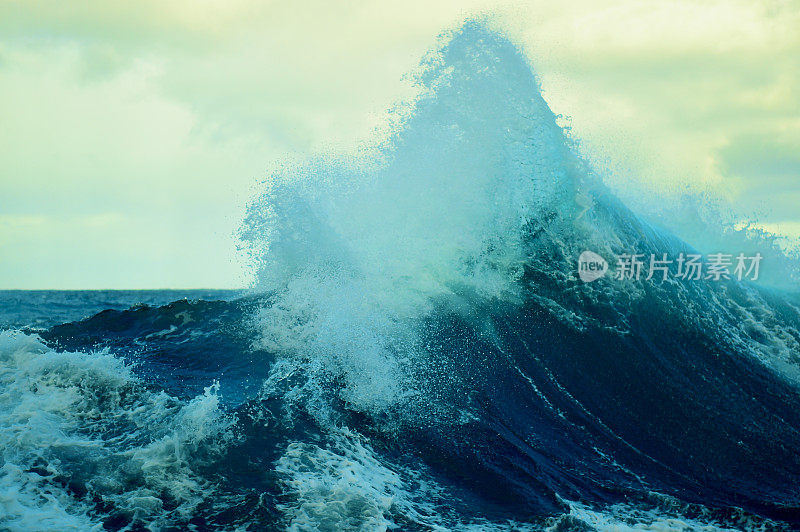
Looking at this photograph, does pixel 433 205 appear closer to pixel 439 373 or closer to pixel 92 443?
pixel 439 373

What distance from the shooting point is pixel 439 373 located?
263 inches

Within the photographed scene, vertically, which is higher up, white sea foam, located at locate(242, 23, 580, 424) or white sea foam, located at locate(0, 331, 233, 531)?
white sea foam, located at locate(242, 23, 580, 424)

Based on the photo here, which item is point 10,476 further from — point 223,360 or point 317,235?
point 317,235

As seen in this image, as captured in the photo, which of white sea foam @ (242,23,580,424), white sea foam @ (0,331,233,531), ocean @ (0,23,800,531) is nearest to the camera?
white sea foam @ (0,331,233,531)

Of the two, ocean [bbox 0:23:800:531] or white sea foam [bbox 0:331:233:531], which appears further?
ocean [bbox 0:23:800:531]

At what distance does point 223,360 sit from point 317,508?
352 cm

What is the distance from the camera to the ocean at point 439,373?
4457 millimetres

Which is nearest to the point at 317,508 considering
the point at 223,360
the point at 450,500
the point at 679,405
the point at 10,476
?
the point at 450,500

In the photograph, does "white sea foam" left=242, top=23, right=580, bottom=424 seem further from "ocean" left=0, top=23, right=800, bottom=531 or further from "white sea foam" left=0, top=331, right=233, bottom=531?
"white sea foam" left=0, top=331, right=233, bottom=531

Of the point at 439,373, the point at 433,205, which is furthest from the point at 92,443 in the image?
the point at 433,205

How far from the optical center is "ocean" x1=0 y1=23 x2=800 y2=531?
4457mm

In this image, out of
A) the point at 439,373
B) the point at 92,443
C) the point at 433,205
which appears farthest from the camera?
the point at 433,205

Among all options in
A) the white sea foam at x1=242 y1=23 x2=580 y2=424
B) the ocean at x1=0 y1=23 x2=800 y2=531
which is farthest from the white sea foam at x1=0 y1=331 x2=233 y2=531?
the white sea foam at x1=242 y1=23 x2=580 y2=424

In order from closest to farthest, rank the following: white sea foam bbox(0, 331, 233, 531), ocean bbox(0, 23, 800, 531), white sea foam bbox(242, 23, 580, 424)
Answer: white sea foam bbox(0, 331, 233, 531) < ocean bbox(0, 23, 800, 531) < white sea foam bbox(242, 23, 580, 424)
